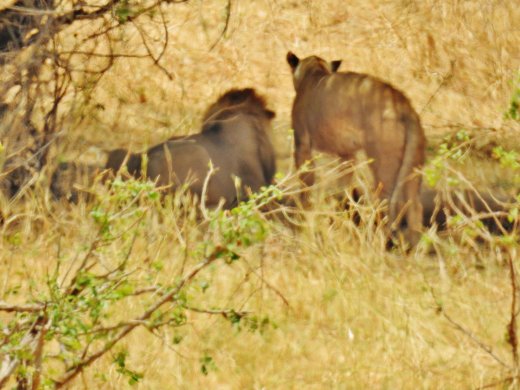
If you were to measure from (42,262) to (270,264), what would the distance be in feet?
2.98

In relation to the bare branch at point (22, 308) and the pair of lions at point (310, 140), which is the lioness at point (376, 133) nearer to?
the pair of lions at point (310, 140)

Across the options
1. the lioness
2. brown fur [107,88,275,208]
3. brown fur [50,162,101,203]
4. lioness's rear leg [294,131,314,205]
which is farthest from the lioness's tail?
brown fur [50,162,101,203]

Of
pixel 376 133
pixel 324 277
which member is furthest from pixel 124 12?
pixel 376 133

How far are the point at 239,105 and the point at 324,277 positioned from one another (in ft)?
8.13

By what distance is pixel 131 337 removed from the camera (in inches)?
151

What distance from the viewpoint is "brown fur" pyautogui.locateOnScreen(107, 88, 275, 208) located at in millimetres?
6074

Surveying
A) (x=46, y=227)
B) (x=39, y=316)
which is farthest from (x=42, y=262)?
(x=39, y=316)

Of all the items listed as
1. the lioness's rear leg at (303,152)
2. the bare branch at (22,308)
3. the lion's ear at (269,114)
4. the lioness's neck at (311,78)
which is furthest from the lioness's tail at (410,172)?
the bare branch at (22,308)

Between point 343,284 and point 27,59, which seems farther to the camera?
point 27,59

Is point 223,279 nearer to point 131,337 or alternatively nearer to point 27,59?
point 131,337

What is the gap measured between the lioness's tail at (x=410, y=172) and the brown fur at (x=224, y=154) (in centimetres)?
88

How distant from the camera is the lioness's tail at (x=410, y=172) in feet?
18.4

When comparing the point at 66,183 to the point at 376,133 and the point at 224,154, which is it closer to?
the point at 224,154

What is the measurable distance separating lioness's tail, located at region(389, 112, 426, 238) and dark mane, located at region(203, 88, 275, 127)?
1270 millimetres
